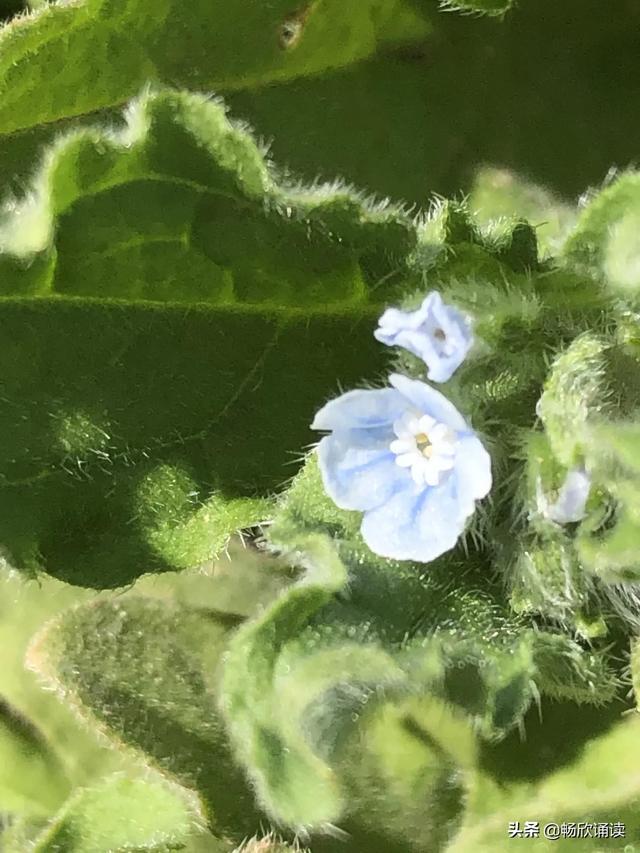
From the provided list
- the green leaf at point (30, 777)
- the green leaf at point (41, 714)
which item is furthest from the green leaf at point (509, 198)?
the green leaf at point (30, 777)

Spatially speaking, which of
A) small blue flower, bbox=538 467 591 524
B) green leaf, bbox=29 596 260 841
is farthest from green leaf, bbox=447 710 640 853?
small blue flower, bbox=538 467 591 524

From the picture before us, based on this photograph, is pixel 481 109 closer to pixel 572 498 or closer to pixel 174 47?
pixel 174 47

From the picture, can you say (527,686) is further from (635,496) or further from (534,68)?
(534,68)

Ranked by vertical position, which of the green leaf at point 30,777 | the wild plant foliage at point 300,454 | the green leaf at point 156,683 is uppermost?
the wild plant foliage at point 300,454

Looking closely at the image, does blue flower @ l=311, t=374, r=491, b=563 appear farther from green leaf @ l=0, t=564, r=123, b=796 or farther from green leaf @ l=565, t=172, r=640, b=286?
green leaf @ l=0, t=564, r=123, b=796

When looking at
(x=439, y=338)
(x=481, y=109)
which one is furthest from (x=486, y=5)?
(x=439, y=338)

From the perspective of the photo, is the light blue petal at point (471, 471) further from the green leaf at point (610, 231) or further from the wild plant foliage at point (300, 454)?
the green leaf at point (610, 231)
